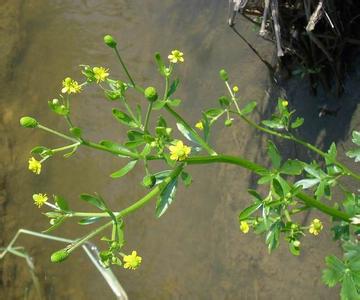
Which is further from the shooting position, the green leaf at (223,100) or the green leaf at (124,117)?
the green leaf at (223,100)

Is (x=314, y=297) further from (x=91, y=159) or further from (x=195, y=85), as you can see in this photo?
(x=91, y=159)

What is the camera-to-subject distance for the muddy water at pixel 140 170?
8.09 feet

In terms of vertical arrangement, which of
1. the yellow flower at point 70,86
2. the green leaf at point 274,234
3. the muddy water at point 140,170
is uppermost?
the yellow flower at point 70,86

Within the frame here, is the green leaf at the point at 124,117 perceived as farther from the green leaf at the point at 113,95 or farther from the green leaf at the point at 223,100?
the green leaf at the point at 223,100

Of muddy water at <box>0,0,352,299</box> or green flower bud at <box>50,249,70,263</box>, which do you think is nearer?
green flower bud at <box>50,249,70,263</box>

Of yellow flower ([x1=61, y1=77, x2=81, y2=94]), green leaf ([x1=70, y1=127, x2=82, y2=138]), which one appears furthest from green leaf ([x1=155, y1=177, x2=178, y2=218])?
yellow flower ([x1=61, y1=77, x2=81, y2=94])

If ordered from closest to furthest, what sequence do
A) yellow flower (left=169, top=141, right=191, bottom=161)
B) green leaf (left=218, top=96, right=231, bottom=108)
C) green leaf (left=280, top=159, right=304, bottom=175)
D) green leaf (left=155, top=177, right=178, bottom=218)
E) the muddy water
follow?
1. yellow flower (left=169, top=141, right=191, bottom=161)
2. green leaf (left=155, top=177, right=178, bottom=218)
3. green leaf (left=280, top=159, right=304, bottom=175)
4. green leaf (left=218, top=96, right=231, bottom=108)
5. the muddy water

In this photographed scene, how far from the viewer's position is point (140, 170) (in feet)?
9.07

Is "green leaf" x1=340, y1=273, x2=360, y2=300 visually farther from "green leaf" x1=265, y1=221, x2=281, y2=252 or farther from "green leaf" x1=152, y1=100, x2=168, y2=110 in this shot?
"green leaf" x1=152, y1=100, x2=168, y2=110

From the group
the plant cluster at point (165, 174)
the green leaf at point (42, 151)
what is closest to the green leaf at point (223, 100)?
the plant cluster at point (165, 174)

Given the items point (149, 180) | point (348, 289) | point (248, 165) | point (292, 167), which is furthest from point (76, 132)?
point (348, 289)

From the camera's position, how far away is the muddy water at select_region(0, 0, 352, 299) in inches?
97.0

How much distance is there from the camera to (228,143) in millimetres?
2543

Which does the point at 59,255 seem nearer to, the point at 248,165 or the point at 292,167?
the point at 248,165
